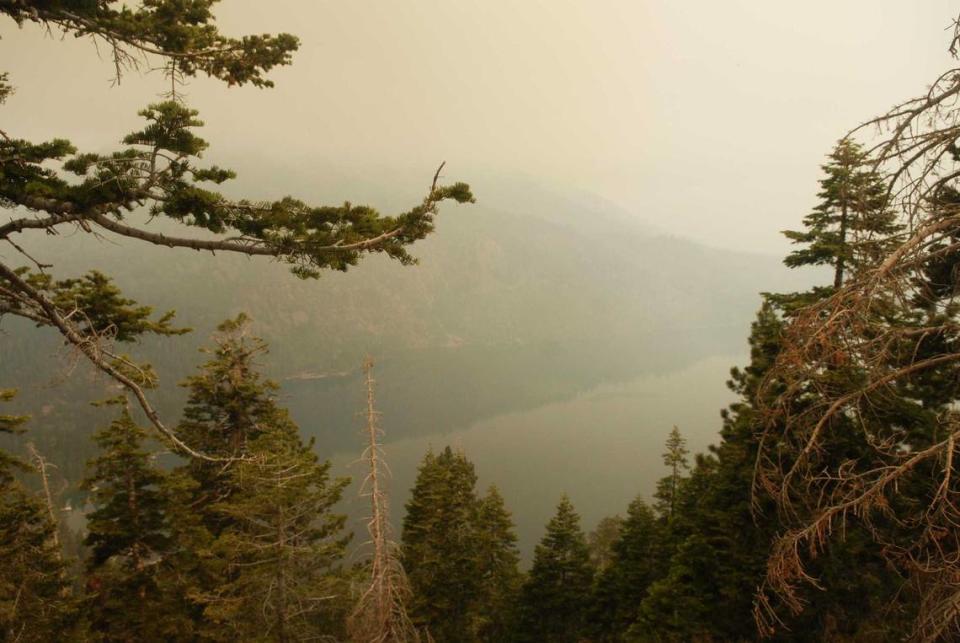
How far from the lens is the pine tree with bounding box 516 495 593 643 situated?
69.5ft

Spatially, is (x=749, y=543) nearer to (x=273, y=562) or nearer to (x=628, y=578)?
(x=628, y=578)

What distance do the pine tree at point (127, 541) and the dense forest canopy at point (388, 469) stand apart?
5 centimetres

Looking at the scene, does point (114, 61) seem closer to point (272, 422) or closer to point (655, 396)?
point (272, 422)

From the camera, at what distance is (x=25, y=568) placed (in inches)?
341

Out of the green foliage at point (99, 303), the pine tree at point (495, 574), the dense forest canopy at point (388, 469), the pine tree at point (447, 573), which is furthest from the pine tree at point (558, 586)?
the green foliage at point (99, 303)

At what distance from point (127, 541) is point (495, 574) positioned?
1941 centimetres

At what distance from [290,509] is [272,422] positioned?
4.16 metres

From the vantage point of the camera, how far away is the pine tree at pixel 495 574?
2261cm

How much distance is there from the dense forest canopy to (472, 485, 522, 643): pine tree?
101 centimetres

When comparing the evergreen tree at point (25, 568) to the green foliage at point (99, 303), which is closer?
the green foliage at point (99, 303)

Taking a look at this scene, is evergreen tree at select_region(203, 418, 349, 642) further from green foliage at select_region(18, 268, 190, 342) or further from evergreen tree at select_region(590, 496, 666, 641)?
evergreen tree at select_region(590, 496, 666, 641)

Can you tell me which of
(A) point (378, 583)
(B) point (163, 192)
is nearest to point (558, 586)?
(A) point (378, 583)

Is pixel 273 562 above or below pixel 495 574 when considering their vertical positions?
above

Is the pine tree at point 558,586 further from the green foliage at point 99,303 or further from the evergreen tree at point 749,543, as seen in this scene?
the green foliage at point 99,303
